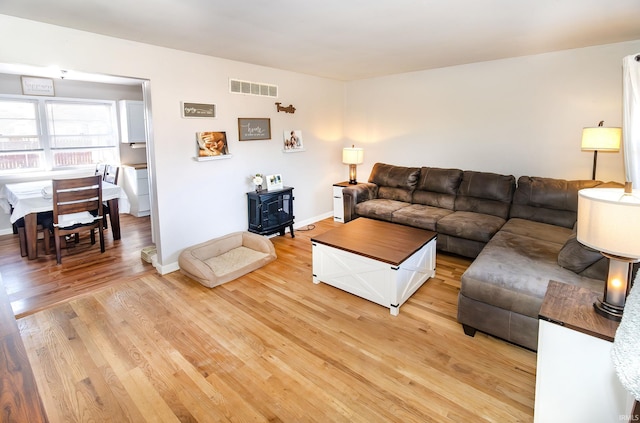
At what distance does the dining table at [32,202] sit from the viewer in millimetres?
3891

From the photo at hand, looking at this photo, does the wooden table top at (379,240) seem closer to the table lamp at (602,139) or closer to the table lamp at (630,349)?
the table lamp at (602,139)

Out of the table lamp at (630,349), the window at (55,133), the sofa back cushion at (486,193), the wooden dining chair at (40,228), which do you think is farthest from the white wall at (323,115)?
the table lamp at (630,349)

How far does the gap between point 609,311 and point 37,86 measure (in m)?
7.12

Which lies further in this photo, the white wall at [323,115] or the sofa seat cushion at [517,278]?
the white wall at [323,115]

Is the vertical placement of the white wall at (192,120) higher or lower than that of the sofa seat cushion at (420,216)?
higher

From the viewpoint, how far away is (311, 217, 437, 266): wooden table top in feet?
9.59

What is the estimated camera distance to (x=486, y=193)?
13.8 feet

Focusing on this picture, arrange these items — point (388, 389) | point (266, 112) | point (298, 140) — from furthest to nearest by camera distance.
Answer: point (298, 140) → point (266, 112) → point (388, 389)

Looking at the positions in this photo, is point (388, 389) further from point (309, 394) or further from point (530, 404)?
point (530, 404)

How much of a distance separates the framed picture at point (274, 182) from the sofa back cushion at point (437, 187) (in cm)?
194

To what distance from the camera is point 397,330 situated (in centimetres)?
261

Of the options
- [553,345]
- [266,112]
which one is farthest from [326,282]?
[266,112]

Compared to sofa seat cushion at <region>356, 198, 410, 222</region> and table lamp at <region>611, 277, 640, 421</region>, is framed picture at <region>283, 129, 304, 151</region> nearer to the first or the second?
sofa seat cushion at <region>356, 198, 410, 222</region>

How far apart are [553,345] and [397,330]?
1.25 meters
